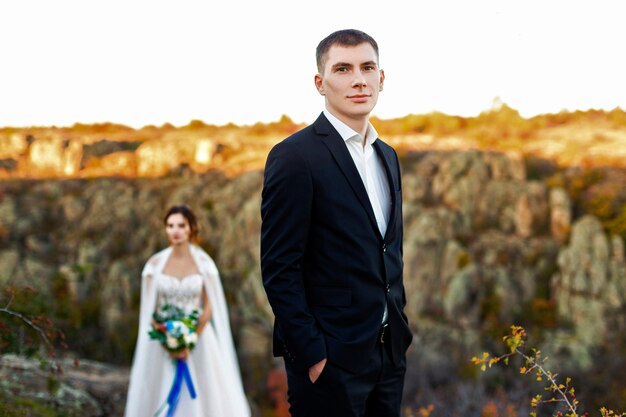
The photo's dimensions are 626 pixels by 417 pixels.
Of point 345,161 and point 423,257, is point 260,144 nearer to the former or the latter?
point 423,257

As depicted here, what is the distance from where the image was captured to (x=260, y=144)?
2309cm

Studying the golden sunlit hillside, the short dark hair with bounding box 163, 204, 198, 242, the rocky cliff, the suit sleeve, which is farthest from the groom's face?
the golden sunlit hillside

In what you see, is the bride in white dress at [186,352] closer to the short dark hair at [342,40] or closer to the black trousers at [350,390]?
the black trousers at [350,390]

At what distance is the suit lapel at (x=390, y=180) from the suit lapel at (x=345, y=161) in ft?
0.31

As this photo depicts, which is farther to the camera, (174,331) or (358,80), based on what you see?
(174,331)

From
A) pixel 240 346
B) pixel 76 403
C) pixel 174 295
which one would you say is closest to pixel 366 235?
pixel 174 295

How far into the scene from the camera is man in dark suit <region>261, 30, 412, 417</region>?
226 cm

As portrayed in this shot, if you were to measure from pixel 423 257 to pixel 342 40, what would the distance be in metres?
13.5

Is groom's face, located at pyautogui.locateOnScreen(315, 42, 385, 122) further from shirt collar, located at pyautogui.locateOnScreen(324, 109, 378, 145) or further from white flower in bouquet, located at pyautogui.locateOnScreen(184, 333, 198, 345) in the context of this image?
white flower in bouquet, located at pyautogui.locateOnScreen(184, 333, 198, 345)

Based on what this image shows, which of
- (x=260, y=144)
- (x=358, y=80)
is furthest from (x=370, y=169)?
(x=260, y=144)

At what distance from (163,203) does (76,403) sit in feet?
44.2

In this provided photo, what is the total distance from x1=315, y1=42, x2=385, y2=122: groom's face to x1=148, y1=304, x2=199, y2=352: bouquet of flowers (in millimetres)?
3771

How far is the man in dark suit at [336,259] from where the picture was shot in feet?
7.40

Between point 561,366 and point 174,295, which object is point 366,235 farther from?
point 561,366
